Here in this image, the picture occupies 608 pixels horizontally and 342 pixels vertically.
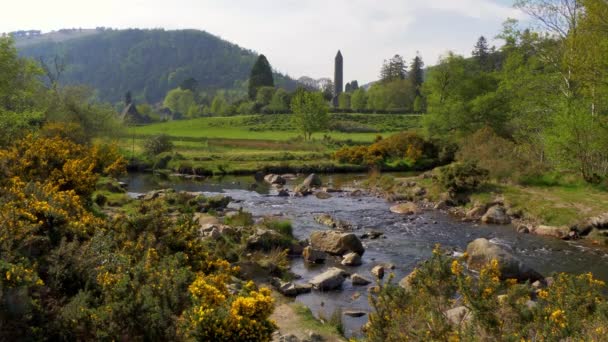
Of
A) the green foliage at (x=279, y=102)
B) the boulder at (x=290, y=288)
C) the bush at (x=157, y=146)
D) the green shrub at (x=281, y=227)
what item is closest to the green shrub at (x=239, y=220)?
the green shrub at (x=281, y=227)

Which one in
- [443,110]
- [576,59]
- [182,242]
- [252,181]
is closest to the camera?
[182,242]

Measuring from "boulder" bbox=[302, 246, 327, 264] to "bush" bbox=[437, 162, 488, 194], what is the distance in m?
16.1

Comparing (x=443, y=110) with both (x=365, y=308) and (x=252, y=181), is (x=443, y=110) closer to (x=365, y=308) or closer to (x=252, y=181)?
(x=252, y=181)

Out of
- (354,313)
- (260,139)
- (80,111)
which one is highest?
(80,111)

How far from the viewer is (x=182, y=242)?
13812 millimetres

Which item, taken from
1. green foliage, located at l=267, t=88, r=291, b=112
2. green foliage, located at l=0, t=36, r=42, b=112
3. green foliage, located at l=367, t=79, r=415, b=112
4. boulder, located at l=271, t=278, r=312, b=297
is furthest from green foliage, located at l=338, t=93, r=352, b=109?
boulder, located at l=271, t=278, r=312, b=297

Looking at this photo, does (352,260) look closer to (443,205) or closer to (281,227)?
(281,227)

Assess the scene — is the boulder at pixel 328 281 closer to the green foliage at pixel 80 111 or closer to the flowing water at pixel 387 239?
the flowing water at pixel 387 239

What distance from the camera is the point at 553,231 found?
25312mm

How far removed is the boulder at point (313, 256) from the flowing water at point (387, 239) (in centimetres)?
34

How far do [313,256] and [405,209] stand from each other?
12205mm

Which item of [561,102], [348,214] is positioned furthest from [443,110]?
[348,214]

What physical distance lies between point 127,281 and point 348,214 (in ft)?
74.4

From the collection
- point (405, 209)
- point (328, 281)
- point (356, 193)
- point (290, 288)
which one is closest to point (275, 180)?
point (356, 193)
